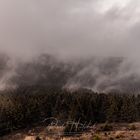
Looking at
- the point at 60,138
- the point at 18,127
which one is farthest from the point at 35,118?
the point at 60,138

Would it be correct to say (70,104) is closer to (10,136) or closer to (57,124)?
(57,124)

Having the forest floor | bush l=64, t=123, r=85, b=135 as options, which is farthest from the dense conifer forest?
bush l=64, t=123, r=85, b=135

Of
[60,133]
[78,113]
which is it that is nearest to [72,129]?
[60,133]

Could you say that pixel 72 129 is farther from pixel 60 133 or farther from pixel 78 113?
pixel 78 113

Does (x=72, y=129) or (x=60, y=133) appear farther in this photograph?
(x=72, y=129)

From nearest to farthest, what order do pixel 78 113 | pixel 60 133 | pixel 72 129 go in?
1. pixel 60 133
2. pixel 72 129
3. pixel 78 113

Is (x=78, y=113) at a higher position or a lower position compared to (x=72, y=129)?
higher

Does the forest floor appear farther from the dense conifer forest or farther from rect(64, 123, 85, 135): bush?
the dense conifer forest

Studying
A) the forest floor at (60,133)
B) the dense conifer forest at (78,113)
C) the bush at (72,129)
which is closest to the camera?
the forest floor at (60,133)

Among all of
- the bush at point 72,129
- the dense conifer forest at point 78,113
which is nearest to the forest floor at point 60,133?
the bush at point 72,129

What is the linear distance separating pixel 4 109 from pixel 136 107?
197 feet

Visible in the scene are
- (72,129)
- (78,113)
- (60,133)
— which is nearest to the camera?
(60,133)

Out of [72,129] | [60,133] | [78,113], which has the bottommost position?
[60,133]

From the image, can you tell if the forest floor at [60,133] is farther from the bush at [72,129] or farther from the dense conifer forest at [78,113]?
the dense conifer forest at [78,113]
